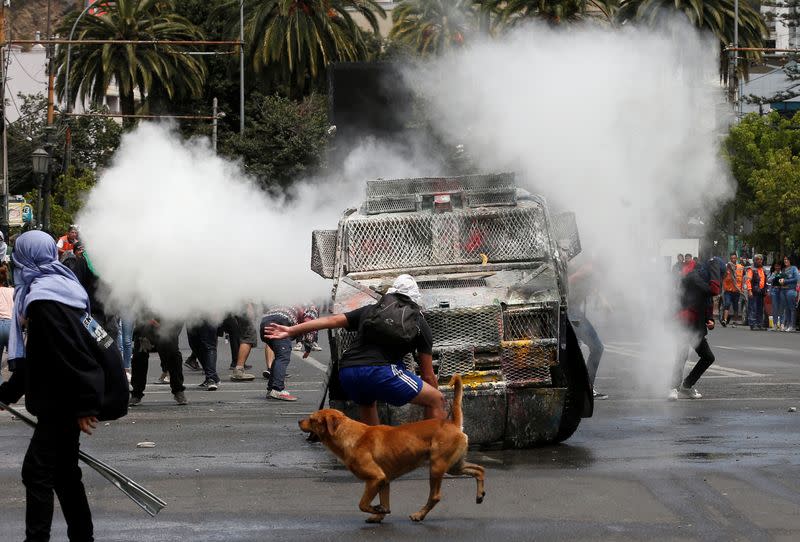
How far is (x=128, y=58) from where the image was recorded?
46.1 meters

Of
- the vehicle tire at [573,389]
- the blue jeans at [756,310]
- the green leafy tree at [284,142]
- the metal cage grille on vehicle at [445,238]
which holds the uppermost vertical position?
the green leafy tree at [284,142]

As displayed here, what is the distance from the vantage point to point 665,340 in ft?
57.4

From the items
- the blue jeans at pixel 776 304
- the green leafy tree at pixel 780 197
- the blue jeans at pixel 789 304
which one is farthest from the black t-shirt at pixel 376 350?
the green leafy tree at pixel 780 197

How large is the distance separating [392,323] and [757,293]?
83.6 ft

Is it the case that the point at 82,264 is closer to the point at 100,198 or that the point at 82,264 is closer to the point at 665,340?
the point at 100,198

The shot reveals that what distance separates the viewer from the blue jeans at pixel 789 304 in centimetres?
3203

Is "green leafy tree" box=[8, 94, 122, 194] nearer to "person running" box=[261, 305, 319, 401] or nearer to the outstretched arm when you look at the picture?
"person running" box=[261, 305, 319, 401]

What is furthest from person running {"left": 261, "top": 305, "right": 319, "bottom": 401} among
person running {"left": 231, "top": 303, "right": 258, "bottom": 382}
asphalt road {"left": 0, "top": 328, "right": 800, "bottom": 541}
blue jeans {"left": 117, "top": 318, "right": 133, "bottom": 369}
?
blue jeans {"left": 117, "top": 318, "right": 133, "bottom": 369}

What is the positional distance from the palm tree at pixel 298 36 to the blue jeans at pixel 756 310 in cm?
2119

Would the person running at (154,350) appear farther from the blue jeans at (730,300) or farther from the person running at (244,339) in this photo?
the blue jeans at (730,300)

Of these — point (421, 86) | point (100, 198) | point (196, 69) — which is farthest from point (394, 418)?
point (196, 69)

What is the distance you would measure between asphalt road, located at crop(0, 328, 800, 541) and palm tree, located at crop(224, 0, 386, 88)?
117ft

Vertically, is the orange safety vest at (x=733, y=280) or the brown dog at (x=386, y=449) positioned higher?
the brown dog at (x=386, y=449)

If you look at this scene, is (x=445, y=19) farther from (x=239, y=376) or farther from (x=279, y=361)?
(x=279, y=361)
